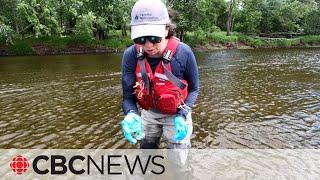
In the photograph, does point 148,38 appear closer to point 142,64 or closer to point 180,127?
point 142,64

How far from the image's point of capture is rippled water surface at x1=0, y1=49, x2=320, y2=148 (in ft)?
28.6

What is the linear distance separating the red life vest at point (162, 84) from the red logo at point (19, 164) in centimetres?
372

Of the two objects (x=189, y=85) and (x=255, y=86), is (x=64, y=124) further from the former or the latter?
(x=255, y=86)

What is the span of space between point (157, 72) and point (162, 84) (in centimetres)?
17

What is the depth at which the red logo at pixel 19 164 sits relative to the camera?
23.1 feet

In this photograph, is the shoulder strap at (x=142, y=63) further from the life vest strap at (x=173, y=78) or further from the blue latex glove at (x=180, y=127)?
the blue latex glove at (x=180, y=127)

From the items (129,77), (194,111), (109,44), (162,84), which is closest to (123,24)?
(109,44)

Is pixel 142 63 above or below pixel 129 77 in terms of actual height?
above

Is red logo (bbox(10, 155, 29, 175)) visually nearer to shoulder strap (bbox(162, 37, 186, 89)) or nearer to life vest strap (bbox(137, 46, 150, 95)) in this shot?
life vest strap (bbox(137, 46, 150, 95))

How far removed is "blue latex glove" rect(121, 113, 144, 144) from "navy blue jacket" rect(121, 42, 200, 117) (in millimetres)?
166

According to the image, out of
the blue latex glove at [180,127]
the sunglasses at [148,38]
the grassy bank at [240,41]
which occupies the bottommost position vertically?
the grassy bank at [240,41]

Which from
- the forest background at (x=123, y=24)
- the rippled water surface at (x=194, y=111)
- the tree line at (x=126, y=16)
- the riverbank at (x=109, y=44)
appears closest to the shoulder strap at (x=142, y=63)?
the rippled water surface at (x=194, y=111)

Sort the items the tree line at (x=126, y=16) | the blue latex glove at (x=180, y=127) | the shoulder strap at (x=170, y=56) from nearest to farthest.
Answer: the shoulder strap at (x=170, y=56) → the blue latex glove at (x=180, y=127) → the tree line at (x=126, y=16)

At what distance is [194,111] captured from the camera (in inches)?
456
